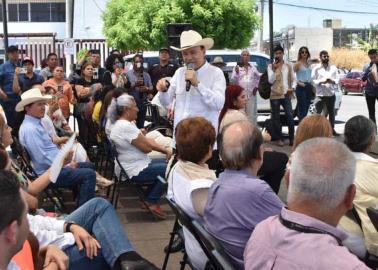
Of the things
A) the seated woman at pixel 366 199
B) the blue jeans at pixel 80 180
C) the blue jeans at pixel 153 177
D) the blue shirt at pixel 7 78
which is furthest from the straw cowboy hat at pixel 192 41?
the blue shirt at pixel 7 78

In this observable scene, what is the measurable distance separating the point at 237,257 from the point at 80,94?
7196 mm

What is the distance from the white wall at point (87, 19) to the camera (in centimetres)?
4406

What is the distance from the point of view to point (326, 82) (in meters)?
11.6

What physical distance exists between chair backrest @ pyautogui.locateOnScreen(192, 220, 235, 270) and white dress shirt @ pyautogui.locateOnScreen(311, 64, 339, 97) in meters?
8.88

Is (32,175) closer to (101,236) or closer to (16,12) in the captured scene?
(101,236)

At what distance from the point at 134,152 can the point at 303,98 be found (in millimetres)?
6229

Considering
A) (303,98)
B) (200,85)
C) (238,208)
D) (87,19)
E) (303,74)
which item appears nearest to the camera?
(238,208)

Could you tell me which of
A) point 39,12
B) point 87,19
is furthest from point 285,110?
point 39,12

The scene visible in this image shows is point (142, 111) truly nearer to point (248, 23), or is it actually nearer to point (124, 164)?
point (124, 164)

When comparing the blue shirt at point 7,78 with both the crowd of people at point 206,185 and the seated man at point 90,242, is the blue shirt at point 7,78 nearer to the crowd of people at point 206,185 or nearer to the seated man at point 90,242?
the crowd of people at point 206,185

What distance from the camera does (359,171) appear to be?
11.6 feet

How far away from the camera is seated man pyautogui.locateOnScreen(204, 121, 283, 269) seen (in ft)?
9.95

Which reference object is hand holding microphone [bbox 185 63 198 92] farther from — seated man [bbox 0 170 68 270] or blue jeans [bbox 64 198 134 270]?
seated man [bbox 0 170 68 270]

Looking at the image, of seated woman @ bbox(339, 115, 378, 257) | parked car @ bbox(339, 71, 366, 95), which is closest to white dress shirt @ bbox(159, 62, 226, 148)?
seated woman @ bbox(339, 115, 378, 257)
